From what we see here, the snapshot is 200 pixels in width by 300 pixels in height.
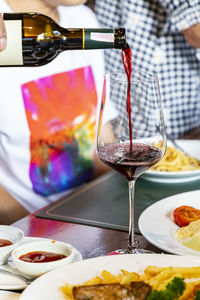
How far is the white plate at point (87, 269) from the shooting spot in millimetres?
846

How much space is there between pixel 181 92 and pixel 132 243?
1.98 m

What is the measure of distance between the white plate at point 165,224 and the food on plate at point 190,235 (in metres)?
0.02

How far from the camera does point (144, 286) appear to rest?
32.3 inches

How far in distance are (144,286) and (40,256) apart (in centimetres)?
27

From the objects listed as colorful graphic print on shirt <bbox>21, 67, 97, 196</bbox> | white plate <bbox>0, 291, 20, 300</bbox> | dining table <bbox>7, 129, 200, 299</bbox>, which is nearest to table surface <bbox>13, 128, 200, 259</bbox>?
dining table <bbox>7, 129, 200, 299</bbox>

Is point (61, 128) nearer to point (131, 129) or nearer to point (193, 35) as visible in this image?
point (131, 129)

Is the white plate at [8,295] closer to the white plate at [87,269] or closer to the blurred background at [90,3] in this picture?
the white plate at [87,269]

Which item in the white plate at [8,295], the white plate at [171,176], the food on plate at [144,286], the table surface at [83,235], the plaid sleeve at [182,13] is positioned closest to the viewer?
the food on plate at [144,286]

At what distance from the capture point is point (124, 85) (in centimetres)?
107

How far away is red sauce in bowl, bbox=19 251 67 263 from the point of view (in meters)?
0.98

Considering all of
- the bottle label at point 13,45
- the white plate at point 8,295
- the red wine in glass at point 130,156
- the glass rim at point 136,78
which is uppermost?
the bottle label at point 13,45

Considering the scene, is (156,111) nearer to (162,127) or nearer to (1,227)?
(162,127)

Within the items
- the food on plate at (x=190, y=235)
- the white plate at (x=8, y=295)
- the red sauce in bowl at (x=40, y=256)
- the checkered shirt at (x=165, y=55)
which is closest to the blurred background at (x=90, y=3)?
the checkered shirt at (x=165, y=55)

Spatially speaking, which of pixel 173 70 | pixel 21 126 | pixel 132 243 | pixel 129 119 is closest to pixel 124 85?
pixel 129 119
